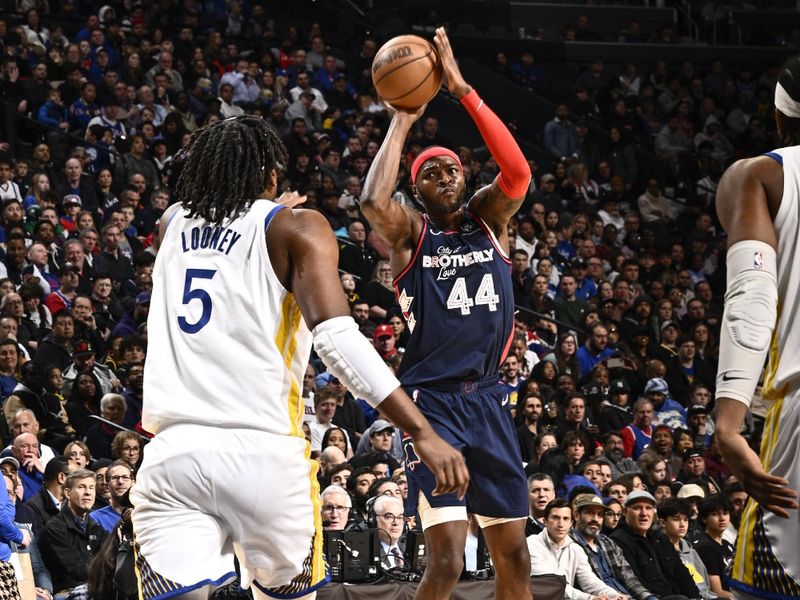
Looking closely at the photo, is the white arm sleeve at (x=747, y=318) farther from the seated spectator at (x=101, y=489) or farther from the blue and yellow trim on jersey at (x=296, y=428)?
the seated spectator at (x=101, y=489)

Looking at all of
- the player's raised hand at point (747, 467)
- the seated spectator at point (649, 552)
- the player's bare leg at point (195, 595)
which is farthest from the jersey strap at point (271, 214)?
the seated spectator at point (649, 552)

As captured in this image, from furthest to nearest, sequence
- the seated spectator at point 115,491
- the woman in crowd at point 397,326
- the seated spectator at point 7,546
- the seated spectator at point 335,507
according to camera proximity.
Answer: the woman in crowd at point 397,326 → the seated spectator at point 335,507 → the seated spectator at point 115,491 → the seated spectator at point 7,546

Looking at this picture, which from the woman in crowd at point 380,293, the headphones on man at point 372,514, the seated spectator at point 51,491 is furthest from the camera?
the woman in crowd at point 380,293

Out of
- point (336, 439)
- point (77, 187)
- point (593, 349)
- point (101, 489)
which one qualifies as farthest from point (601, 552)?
point (77, 187)

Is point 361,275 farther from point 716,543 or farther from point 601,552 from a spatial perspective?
point 601,552

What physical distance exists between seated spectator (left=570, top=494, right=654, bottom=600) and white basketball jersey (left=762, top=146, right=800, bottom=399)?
21.7 ft

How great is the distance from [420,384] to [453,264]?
1.77ft

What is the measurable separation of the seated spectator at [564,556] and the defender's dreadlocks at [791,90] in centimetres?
616

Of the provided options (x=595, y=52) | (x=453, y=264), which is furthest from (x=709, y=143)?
(x=453, y=264)

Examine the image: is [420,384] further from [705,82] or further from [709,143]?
[705,82]

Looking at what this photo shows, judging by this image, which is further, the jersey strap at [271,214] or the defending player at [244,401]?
the jersey strap at [271,214]

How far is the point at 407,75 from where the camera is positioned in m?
5.12

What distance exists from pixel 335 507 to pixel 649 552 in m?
2.76

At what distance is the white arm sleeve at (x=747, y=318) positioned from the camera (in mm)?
2682
